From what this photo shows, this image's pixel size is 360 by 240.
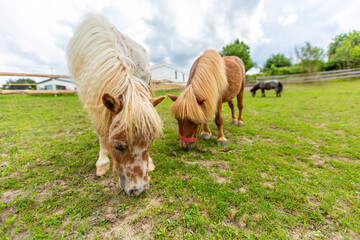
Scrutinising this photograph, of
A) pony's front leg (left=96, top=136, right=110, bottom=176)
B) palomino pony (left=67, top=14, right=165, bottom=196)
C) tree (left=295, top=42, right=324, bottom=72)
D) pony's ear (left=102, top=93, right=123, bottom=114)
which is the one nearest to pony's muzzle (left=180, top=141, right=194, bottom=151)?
palomino pony (left=67, top=14, right=165, bottom=196)

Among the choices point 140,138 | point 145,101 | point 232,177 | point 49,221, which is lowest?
point 232,177

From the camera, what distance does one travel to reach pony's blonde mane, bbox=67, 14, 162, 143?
4.74ft

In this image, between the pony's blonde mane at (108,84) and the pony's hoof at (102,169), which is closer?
the pony's blonde mane at (108,84)

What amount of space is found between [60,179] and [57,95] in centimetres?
1255

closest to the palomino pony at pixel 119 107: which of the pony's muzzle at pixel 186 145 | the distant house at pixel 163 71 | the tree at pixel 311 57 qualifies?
the pony's muzzle at pixel 186 145

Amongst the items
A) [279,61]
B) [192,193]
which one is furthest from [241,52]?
[192,193]

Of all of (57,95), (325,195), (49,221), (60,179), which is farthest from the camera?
(57,95)

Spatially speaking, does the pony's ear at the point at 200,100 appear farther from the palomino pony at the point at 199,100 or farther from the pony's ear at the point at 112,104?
the pony's ear at the point at 112,104

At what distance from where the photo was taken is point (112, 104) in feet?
4.76

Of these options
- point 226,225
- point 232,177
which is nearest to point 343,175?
point 232,177

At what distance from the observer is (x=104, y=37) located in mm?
A: 1820

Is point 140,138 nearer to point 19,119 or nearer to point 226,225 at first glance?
point 226,225

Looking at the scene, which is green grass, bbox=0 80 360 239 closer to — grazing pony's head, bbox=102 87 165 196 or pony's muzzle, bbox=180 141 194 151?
pony's muzzle, bbox=180 141 194 151

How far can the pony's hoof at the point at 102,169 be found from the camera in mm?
2219
